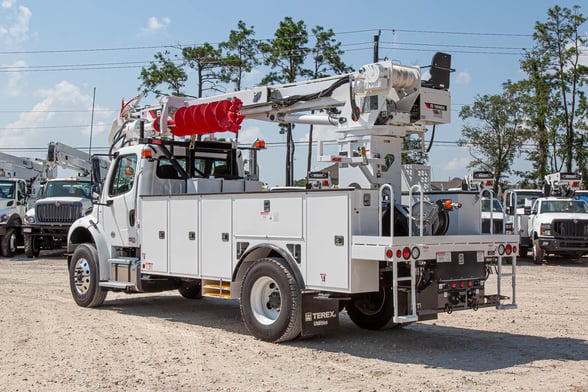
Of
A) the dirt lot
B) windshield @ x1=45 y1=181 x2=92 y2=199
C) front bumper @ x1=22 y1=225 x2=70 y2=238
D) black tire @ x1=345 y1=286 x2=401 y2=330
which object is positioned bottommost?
the dirt lot

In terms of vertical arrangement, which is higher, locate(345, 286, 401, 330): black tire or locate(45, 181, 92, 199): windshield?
locate(45, 181, 92, 199): windshield

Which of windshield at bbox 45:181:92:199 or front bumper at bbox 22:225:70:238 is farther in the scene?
windshield at bbox 45:181:92:199

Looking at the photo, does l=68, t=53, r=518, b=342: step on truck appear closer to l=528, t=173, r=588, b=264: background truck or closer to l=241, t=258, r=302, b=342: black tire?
l=241, t=258, r=302, b=342: black tire

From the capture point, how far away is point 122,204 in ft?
41.1

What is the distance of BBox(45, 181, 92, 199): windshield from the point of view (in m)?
24.6

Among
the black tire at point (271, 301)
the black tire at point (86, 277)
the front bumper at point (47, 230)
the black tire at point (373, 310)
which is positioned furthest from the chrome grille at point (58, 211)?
the black tire at point (271, 301)

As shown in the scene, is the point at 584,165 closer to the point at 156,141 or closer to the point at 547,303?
the point at 547,303

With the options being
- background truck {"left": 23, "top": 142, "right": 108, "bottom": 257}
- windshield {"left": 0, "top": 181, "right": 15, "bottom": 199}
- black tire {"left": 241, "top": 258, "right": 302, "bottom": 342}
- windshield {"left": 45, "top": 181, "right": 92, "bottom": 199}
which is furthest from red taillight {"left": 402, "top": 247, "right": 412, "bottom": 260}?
windshield {"left": 0, "top": 181, "right": 15, "bottom": 199}

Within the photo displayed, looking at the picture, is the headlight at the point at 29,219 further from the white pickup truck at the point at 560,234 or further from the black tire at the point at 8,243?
the white pickup truck at the point at 560,234

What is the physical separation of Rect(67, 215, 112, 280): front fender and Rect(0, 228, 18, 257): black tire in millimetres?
13118

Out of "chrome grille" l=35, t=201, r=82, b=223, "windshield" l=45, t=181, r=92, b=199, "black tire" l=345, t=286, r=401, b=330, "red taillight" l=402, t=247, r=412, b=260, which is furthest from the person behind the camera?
"windshield" l=45, t=181, r=92, b=199

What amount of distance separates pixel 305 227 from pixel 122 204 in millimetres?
4614

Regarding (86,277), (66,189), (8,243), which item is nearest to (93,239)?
(86,277)

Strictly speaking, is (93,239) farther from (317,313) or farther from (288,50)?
(288,50)
